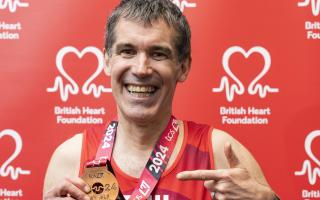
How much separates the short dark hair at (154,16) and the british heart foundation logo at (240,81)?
78 centimetres

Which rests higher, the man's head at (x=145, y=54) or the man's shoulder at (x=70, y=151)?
the man's head at (x=145, y=54)

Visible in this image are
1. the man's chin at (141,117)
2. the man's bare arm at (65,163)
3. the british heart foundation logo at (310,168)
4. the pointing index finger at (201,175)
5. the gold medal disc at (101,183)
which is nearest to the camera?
the pointing index finger at (201,175)

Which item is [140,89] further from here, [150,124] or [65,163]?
[65,163]

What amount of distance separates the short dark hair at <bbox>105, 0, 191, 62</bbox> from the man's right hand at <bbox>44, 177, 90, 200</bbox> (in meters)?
0.44

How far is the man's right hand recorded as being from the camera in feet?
4.28

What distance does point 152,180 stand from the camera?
57.7 inches

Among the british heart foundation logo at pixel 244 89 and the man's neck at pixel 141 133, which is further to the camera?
the british heart foundation logo at pixel 244 89

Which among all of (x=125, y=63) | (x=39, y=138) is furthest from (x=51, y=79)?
(x=125, y=63)

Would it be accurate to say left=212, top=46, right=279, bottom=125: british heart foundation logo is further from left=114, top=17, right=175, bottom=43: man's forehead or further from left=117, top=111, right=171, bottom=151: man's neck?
left=114, top=17, right=175, bottom=43: man's forehead

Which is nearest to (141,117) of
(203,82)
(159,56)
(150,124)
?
(150,124)

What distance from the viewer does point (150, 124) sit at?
5.18ft

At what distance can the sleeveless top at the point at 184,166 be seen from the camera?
1467 millimetres

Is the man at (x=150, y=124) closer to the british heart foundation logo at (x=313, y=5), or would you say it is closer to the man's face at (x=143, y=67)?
the man's face at (x=143, y=67)

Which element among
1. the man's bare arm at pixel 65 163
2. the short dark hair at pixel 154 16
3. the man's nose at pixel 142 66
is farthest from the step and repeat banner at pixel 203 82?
the man's nose at pixel 142 66
